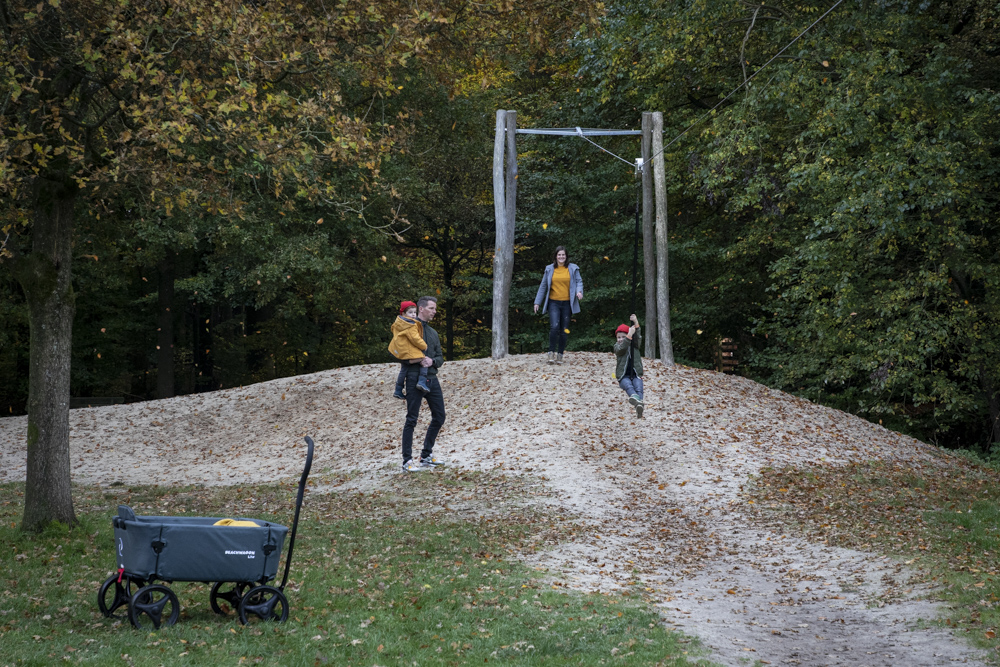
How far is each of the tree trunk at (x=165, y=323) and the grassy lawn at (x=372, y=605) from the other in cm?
1531

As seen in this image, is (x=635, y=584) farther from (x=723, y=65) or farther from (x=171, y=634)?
(x=723, y=65)

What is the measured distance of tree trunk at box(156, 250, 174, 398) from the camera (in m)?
25.2

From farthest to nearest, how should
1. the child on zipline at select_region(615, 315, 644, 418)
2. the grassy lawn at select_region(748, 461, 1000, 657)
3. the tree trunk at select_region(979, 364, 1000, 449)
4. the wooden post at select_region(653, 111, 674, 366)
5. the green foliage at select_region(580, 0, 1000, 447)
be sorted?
1. the wooden post at select_region(653, 111, 674, 366)
2. the tree trunk at select_region(979, 364, 1000, 449)
3. the green foliage at select_region(580, 0, 1000, 447)
4. the child on zipline at select_region(615, 315, 644, 418)
5. the grassy lawn at select_region(748, 461, 1000, 657)

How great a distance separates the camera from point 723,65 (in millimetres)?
21172

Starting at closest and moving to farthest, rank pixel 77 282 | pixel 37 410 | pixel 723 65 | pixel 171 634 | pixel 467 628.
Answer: pixel 171 634, pixel 467 628, pixel 37 410, pixel 723 65, pixel 77 282

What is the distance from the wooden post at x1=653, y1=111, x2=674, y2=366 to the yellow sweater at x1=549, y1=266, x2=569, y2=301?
3.23 meters

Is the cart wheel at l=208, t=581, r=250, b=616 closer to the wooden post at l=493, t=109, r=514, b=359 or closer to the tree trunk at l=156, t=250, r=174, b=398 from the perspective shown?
the wooden post at l=493, t=109, r=514, b=359

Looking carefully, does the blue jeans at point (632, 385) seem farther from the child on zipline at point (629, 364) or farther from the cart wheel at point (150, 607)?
the cart wheel at point (150, 607)

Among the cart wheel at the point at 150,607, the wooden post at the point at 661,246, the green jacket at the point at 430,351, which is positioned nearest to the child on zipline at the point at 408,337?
the green jacket at the point at 430,351

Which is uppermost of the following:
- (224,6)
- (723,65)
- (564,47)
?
(564,47)

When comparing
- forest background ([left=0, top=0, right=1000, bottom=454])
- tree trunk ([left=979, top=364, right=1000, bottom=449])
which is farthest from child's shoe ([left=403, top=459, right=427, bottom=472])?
tree trunk ([left=979, top=364, right=1000, bottom=449])

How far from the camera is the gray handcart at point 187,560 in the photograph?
5.65m

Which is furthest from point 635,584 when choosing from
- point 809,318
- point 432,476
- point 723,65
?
point 723,65

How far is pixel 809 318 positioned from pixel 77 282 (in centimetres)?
1911
